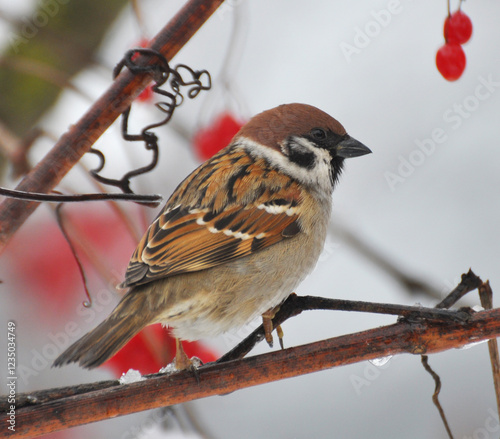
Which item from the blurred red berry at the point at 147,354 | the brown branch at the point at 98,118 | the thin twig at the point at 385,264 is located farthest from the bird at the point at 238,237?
the brown branch at the point at 98,118

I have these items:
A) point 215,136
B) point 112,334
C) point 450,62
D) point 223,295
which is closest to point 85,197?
point 112,334

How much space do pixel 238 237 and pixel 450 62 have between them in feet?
2.94

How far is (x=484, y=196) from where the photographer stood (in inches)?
159

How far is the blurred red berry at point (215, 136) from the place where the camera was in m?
2.54

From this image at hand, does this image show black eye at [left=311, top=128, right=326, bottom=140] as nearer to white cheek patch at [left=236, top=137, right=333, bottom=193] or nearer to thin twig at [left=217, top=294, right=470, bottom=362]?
white cheek patch at [left=236, top=137, right=333, bottom=193]

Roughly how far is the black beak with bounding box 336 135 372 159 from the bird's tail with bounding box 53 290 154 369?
3.21ft

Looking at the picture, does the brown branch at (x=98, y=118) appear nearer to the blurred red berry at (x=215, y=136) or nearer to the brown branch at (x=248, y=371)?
the brown branch at (x=248, y=371)

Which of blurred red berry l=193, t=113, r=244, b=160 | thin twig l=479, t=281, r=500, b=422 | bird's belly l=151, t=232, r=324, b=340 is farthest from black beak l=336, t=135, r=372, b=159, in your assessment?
thin twig l=479, t=281, r=500, b=422

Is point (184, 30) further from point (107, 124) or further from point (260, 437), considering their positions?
point (260, 437)

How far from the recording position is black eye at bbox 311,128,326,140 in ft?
8.48

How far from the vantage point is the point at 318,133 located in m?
2.59

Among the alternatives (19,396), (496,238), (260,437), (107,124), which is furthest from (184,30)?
(496,238)

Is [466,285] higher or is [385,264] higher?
[385,264]

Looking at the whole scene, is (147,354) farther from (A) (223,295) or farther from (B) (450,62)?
(B) (450,62)
